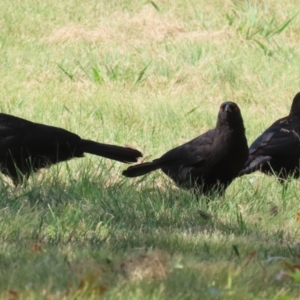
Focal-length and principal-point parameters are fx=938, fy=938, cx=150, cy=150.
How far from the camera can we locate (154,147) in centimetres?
767

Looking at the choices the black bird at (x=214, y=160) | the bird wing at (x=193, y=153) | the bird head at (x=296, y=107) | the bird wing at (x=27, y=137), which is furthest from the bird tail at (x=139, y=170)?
the bird head at (x=296, y=107)

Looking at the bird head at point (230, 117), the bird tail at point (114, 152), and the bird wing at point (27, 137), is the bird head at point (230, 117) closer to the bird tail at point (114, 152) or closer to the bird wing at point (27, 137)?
the bird tail at point (114, 152)

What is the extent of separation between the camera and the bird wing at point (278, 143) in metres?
7.01

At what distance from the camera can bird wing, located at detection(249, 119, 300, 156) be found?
701cm

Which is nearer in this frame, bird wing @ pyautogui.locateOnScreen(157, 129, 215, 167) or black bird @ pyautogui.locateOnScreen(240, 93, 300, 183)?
bird wing @ pyautogui.locateOnScreen(157, 129, 215, 167)

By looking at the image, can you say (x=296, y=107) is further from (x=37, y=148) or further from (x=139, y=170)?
(x=37, y=148)

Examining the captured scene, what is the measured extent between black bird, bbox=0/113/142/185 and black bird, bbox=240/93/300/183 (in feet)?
3.31

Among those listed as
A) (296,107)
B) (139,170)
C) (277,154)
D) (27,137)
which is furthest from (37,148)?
(296,107)

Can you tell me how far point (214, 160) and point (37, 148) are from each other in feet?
4.02

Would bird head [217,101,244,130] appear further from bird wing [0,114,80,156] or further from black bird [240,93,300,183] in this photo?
bird wing [0,114,80,156]

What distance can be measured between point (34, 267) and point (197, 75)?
583cm

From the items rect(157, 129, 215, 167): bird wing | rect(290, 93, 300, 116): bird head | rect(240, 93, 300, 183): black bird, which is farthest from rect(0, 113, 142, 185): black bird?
rect(290, 93, 300, 116): bird head

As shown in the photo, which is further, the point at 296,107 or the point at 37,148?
the point at 296,107

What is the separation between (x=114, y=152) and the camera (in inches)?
259
